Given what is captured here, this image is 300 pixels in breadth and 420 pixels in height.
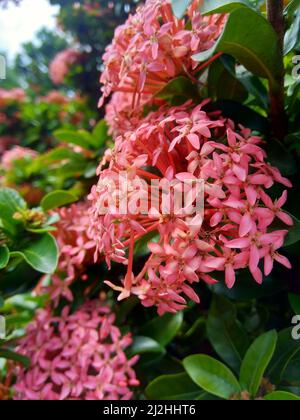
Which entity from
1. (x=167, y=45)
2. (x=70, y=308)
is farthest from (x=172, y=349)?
(x=167, y=45)

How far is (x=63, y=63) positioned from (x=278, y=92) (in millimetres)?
1790

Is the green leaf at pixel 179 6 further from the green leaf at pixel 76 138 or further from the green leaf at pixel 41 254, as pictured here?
the green leaf at pixel 76 138

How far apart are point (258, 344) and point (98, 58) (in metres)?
1.62

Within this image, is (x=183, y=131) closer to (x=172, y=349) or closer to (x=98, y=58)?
(x=172, y=349)

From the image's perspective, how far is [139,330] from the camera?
48.5 inches

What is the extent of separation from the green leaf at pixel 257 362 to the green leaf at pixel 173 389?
0.12 meters

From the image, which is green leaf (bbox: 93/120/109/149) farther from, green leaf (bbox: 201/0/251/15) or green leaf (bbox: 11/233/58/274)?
green leaf (bbox: 201/0/251/15)

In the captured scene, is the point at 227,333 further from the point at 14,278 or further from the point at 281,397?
the point at 14,278

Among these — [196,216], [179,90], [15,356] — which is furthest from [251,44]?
[15,356]

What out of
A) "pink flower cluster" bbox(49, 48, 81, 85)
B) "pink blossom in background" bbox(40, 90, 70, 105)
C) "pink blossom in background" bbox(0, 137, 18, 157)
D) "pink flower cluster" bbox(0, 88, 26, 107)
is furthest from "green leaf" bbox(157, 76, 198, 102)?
"pink flower cluster" bbox(0, 88, 26, 107)

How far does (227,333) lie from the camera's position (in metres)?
1.05

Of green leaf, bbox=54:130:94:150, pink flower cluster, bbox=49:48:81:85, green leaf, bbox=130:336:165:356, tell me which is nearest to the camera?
green leaf, bbox=130:336:165:356

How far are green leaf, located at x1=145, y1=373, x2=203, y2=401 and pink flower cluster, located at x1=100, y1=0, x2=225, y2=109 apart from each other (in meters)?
0.62

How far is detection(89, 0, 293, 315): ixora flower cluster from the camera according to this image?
0.69 meters
